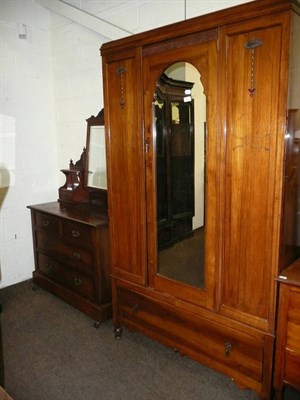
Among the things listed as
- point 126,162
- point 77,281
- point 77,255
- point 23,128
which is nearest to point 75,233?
point 77,255

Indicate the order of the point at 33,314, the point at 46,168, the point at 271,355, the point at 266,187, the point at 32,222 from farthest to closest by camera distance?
the point at 46,168, the point at 32,222, the point at 33,314, the point at 271,355, the point at 266,187

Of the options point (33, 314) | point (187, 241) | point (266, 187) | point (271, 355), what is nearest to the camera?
point (266, 187)

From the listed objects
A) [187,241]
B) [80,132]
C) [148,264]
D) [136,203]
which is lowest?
[148,264]

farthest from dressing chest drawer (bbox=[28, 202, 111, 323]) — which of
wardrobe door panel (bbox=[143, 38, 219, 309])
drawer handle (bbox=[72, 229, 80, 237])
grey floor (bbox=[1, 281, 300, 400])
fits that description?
wardrobe door panel (bbox=[143, 38, 219, 309])

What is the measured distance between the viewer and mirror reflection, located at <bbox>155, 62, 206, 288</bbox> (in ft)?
5.39

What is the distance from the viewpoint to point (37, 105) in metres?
3.14

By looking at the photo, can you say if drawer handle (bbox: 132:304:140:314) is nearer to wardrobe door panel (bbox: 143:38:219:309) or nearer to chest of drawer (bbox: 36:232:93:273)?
wardrobe door panel (bbox: 143:38:219:309)

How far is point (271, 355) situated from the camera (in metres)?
1.55

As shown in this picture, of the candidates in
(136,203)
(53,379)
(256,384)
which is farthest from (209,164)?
(53,379)

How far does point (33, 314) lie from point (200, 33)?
234 cm

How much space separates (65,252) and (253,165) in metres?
1.79

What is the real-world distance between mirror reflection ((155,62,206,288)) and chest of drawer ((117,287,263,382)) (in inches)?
9.4

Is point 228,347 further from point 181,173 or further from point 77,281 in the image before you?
point 77,281

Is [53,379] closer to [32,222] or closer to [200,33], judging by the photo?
[32,222]
